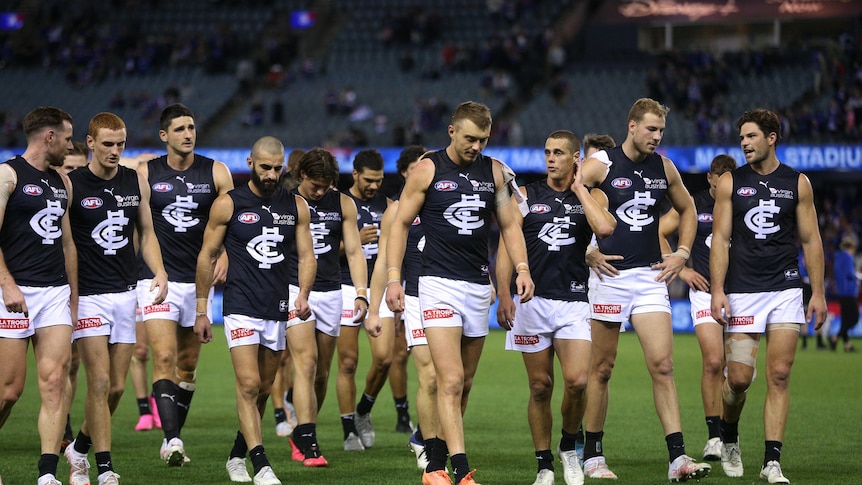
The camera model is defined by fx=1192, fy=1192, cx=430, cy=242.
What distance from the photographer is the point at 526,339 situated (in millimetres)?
8781

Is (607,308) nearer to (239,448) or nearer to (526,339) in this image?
(526,339)

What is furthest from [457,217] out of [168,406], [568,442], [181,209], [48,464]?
[168,406]

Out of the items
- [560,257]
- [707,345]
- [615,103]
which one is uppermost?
[615,103]

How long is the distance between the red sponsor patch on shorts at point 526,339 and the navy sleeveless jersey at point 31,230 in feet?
10.7

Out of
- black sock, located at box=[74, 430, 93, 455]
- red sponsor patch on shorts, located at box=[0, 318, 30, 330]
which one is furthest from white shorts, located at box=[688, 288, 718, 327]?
red sponsor patch on shorts, located at box=[0, 318, 30, 330]

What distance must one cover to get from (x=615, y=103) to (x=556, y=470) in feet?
93.6

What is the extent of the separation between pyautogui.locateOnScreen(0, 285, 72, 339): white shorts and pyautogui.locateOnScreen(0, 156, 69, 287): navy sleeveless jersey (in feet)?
0.19

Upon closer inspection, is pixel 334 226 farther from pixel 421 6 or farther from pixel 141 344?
pixel 421 6

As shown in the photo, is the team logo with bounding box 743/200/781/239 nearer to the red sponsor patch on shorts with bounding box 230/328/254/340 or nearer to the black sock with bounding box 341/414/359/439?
the red sponsor patch on shorts with bounding box 230/328/254/340

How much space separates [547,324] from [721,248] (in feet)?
5.03

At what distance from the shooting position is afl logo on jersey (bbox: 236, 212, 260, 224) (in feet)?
30.0

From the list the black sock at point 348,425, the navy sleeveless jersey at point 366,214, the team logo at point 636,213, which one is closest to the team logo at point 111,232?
the black sock at point 348,425

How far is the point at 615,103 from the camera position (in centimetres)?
3719

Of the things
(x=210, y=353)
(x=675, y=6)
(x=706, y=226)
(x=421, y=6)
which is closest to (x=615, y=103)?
(x=675, y=6)
